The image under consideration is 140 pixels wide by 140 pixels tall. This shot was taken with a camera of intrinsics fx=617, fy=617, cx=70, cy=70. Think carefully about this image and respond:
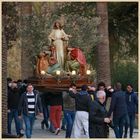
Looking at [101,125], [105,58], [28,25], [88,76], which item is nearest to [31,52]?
[28,25]

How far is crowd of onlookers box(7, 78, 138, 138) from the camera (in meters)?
12.0

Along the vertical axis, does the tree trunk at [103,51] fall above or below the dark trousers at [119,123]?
above

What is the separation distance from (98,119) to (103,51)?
13827 mm

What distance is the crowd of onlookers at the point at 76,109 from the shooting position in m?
12.0

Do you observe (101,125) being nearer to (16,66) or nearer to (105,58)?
(105,58)

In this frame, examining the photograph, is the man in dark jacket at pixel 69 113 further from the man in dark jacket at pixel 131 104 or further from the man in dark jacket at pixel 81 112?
the man in dark jacket at pixel 131 104

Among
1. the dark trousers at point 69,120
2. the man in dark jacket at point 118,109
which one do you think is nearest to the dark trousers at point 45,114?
the dark trousers at point 69,120

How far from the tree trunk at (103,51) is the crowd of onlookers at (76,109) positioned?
6.24m

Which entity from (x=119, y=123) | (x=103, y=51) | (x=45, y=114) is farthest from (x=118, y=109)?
(x=103, y=51)

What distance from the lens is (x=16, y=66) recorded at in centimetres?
4931

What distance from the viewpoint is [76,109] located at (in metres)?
15.1

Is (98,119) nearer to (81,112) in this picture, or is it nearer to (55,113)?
(81,112)

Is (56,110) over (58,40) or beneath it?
beneath

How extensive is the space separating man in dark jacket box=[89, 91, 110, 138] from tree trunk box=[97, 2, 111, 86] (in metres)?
13.2
